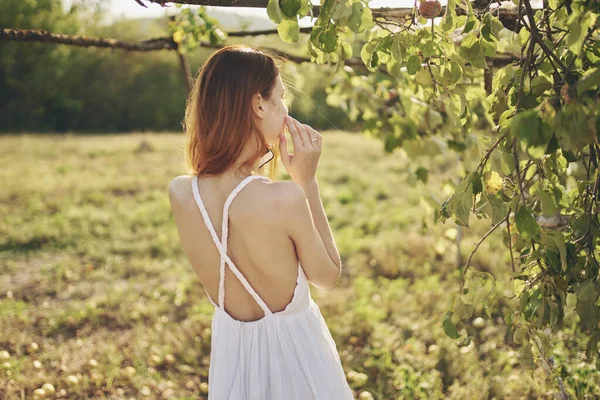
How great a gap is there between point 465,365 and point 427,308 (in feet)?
2.74

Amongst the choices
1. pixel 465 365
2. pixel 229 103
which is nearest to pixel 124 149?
pixel 465 365

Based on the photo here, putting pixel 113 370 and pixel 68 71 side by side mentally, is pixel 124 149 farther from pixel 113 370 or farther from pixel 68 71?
pixel 68 71

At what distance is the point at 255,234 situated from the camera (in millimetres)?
1440

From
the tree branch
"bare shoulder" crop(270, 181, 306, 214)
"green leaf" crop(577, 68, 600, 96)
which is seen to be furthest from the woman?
"green leaf" crop(577, 68, 600, 96)

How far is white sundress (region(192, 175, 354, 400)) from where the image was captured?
158cm

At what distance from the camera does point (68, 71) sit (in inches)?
864

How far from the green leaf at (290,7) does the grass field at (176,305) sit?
137 cm

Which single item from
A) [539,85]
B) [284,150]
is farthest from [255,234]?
[539,85]

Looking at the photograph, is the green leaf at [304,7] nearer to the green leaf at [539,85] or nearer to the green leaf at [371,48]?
the green leaf at [371,48]

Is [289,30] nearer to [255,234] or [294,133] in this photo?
[294,133]

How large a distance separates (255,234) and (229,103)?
0.35 meters

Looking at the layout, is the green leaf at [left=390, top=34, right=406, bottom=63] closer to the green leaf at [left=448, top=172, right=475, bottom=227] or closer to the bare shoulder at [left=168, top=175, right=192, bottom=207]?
the green leaf at [left=448, top=172, right=475, bottom=227]

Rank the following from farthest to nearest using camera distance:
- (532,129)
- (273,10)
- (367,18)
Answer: (367,18) → (273,10) → (532,129)

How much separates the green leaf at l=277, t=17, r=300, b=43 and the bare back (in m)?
0.36
